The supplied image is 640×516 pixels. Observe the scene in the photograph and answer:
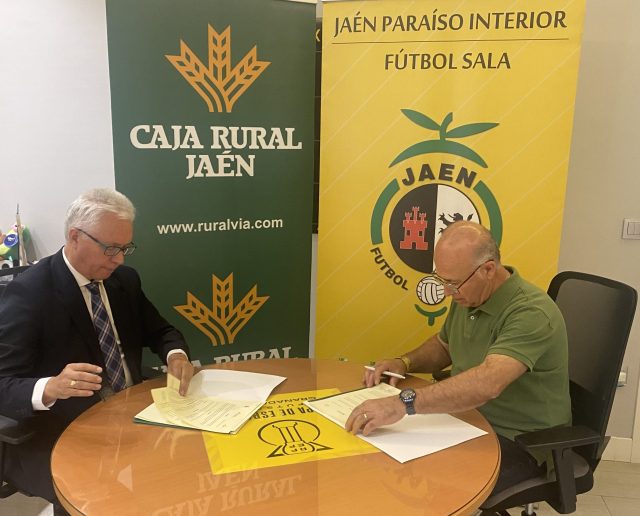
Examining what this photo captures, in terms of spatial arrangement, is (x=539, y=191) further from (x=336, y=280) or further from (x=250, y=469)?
(x=250, y=469)

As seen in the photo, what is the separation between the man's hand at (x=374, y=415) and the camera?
5.04 feet

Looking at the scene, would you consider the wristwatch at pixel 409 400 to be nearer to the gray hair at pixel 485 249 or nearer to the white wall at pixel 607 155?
the gray hair at pixel 485 249

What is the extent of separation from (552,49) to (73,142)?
2.57 m

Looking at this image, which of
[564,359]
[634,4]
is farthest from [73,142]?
[634,4]

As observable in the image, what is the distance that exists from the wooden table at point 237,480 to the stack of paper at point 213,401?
6 cm

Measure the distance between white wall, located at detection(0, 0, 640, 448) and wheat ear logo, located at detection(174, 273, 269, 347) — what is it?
3.09 feet

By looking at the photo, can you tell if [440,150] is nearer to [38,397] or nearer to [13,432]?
[38,397]

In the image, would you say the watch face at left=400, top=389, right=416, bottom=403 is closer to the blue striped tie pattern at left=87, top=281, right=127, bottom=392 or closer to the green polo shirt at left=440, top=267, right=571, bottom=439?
the green polo shirt at left=440, top=267, right=571, bottom=439

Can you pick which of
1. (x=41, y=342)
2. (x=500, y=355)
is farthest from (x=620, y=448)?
(x=41, y=342)

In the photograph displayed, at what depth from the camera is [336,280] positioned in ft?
9.42

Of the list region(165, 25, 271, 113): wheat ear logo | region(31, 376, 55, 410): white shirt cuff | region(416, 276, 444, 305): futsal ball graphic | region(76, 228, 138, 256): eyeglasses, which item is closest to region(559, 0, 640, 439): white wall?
region(416, 276, 444, 305): futsal ball graphic

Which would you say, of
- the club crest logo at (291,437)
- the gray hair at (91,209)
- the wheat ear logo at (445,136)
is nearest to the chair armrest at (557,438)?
the club crest logo at (291,437)

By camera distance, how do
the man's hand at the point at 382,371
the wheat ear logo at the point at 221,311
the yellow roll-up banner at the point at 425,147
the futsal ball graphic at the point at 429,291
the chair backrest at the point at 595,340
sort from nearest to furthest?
1. the chair backrest at the point at 595,340
2. the man's hand at the point at 382,371
3. the yellow roll-up banner at the point at 425,147
4. the futsal ball graphic at the point at 429,291
5. the wheat ear logo at the point at 221,311

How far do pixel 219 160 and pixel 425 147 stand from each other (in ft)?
3.40
